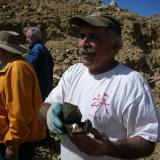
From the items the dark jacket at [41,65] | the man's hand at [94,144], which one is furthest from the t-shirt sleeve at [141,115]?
the dark jacket at [41,65]

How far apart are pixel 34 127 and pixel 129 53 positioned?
10.6m

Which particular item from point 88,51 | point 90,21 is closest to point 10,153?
point 88,51

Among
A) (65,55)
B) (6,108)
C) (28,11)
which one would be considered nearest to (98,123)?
(6,108)

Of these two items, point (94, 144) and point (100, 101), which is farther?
point (100, 101)

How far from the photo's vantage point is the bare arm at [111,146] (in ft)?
8.16

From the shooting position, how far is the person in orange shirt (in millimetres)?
4156

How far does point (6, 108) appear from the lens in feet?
13.9

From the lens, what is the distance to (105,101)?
9.49 ft

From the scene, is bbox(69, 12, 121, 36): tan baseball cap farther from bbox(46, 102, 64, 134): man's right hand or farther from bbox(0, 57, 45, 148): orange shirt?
bbox(0, 57, 45, 148): orange shirt

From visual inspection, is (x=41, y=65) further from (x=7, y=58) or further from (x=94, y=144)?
(x=94, y=144)

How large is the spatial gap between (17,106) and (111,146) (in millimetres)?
1728

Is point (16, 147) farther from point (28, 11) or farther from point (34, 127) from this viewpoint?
point (28, 11)

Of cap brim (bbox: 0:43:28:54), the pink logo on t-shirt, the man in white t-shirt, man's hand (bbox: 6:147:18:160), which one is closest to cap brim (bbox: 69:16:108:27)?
the man in white t-shirt

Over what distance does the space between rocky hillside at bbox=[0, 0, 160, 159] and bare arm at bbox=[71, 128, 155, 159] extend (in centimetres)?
1047
